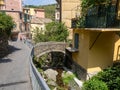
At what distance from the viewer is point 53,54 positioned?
3359 cm

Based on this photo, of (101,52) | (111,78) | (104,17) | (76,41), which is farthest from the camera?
(76,41)

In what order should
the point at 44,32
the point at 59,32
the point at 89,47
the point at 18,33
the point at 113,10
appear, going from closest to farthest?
the point at 113,10 < the point at 89,47 < the point at 59,32 < the point at 44,32 < the point at 18,33

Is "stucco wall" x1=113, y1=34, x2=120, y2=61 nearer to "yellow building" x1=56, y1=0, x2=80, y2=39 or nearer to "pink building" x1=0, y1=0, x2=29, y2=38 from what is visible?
"yellow building" x1=56, y1=0, x2=80, y2=39

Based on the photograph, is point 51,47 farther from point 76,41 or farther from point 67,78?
point 67,78

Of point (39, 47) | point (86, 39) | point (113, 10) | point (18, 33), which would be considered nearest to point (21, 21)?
point (18, 33)

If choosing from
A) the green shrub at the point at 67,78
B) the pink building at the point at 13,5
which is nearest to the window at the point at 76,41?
the green shrub at the point at 67,78

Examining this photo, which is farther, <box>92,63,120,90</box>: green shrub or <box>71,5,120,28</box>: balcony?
<box>71,5,120,28</box>: balcony

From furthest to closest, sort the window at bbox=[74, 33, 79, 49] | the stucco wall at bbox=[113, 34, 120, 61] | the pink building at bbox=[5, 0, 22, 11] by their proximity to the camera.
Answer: the pink building at bbox=[5, 0, 22, 11] → the window at bbox=[74, 33, 79, 49] → the stucco wall at bbox=[113, 34, 120, 61]

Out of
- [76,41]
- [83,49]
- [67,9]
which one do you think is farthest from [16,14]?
[83,49]

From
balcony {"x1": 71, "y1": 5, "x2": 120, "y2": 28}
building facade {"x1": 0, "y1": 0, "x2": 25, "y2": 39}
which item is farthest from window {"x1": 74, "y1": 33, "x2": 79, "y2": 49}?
building facade {"x1": 0, "y1": 0, "x2": 25, "y2": 39}

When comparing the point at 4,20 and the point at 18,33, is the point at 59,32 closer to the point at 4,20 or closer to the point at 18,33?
the point at 4,20

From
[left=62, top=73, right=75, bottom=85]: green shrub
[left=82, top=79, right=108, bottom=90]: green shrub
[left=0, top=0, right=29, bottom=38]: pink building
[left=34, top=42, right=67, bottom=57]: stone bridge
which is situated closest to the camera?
[left=82, top=79, right=108, bottom=90]: green shrub

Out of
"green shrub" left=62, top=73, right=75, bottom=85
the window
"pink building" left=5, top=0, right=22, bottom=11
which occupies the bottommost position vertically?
"green shrub" left=62, top=73, right=75, bottom=85

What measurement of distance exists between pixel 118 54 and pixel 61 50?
956 cm
